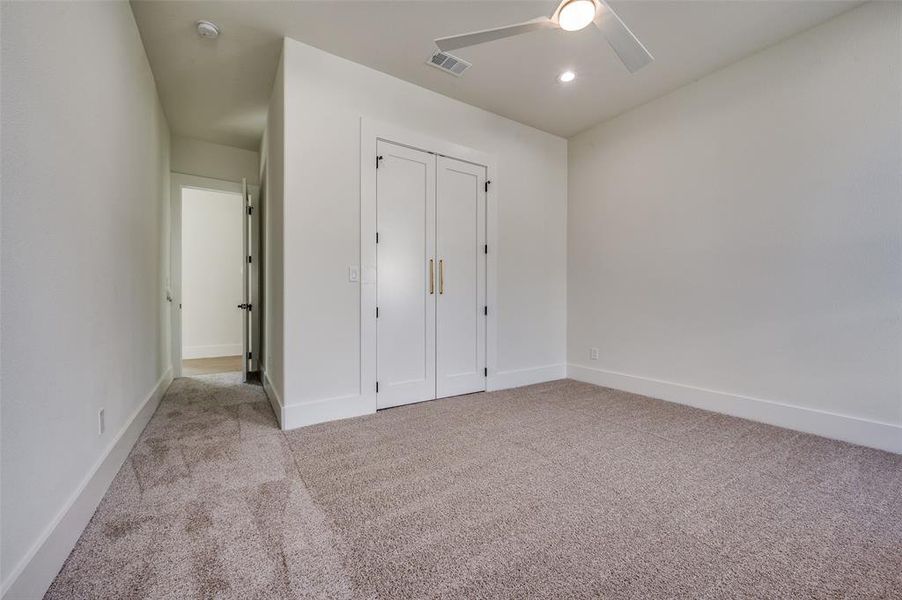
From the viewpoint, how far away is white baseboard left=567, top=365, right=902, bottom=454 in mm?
2242

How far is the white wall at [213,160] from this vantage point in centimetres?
423

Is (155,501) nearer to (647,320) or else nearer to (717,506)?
(717,506)

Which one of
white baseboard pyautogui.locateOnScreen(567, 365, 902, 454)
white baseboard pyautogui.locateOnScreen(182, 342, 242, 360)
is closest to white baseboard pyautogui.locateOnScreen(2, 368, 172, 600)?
white baseboard pyautogui.locateOnScreen(567, 365, 902, 454)

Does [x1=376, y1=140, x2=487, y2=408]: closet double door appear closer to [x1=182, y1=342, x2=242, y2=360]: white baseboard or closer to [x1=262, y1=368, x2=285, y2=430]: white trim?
[x1=262, y1=368, x2=285, y2=430]: white trim

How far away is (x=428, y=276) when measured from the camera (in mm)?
3289

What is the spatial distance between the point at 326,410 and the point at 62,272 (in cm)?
174

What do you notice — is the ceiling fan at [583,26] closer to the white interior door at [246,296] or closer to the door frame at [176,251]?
the white interior door at [246,296]

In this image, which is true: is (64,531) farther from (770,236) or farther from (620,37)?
(770,236)

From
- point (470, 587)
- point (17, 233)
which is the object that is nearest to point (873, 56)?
point (470, 587)

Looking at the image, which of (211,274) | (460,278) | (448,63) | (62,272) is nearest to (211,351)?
(211,274)

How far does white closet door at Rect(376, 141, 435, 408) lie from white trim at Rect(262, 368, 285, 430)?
727mm

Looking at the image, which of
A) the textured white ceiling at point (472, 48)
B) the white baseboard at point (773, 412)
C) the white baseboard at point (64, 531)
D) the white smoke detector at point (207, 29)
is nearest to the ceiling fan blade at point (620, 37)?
the textured white ceiling at point (472, 48)

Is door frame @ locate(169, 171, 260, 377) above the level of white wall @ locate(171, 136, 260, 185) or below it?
below

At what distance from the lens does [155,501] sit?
1.67 meters
